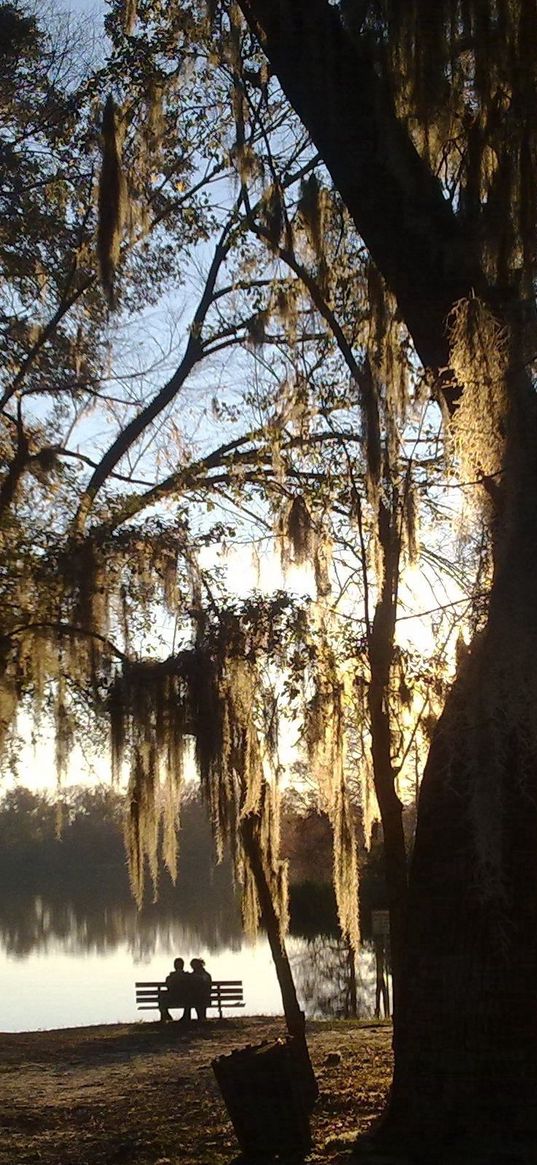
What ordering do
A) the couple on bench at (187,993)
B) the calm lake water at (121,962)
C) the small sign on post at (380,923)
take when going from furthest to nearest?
the calm lake water at (121,962), the small sign on post at (380,923), the couple on bench at (187,993)

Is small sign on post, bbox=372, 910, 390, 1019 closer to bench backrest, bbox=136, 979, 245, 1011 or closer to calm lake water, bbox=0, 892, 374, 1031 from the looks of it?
calm lake water, bbox=0, 892, 374, 1031

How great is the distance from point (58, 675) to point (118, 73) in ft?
15.3

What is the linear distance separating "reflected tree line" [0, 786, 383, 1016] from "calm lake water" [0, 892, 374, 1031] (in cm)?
7

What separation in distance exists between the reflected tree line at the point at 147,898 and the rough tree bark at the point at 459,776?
3.85 m

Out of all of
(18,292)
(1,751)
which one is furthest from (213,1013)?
(18,292)

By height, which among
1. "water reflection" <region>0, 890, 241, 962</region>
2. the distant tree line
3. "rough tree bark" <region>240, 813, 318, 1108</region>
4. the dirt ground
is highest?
the distant tree line

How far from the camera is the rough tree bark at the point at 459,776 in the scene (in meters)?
4.11

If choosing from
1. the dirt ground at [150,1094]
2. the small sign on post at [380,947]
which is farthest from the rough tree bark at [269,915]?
the small sign on post at [380,947]

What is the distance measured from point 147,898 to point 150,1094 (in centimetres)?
4039

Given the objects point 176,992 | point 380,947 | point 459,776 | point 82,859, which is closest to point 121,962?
point 380,947

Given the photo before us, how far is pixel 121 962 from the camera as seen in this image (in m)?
25.9

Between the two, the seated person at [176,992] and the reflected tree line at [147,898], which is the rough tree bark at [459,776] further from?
the seated person at [176,992]

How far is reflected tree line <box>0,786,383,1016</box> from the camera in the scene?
18422 mm

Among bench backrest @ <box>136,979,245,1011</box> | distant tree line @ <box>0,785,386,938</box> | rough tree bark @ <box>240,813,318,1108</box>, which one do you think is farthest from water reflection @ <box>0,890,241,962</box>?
rough tree bark @ <box>240,813,318,1108</box>
